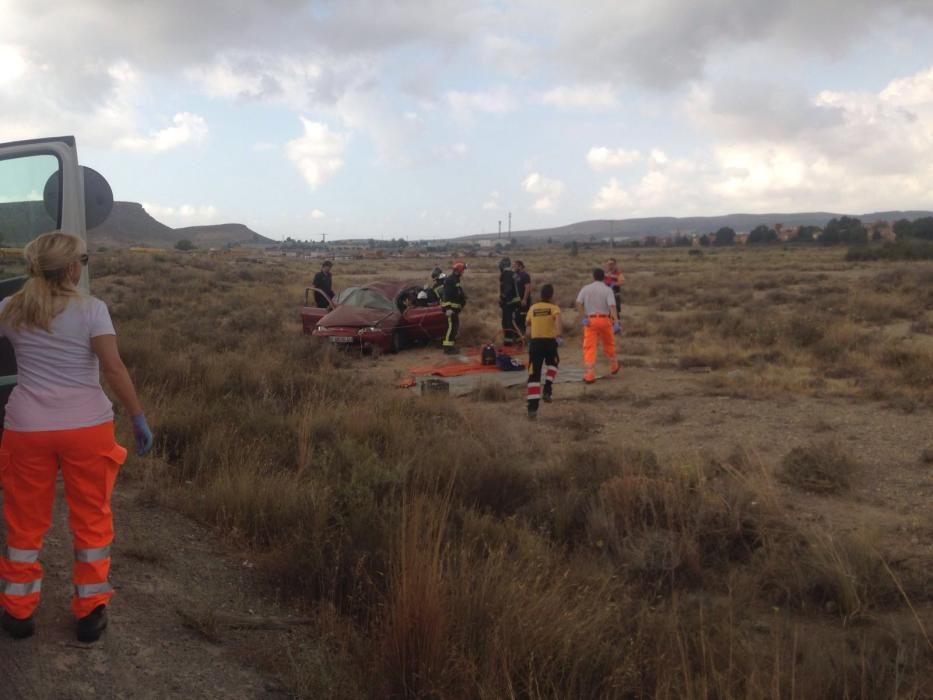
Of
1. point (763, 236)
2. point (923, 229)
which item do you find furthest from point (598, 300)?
point (763, 236)

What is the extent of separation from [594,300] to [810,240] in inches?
3799

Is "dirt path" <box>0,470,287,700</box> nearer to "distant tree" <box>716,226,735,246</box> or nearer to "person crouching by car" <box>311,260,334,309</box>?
"person crouching by car" <box>311,260,334,309</box>

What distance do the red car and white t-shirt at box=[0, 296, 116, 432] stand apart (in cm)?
1225

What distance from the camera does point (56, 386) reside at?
3348 mm

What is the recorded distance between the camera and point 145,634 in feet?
11.9

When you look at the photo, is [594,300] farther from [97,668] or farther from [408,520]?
[97,668]

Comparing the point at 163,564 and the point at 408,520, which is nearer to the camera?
the point at 163,564

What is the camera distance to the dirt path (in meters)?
3.21

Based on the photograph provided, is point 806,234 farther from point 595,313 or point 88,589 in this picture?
point 88,589

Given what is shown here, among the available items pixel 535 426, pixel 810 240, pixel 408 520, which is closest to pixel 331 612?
pixel 408 520

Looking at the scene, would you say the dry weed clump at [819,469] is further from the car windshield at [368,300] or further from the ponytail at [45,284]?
the car windshield at [368,300]

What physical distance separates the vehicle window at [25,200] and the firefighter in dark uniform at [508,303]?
12106mm

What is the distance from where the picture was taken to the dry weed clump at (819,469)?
7039mm

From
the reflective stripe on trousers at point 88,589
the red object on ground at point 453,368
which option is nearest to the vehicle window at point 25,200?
the reflective stripe on trousers at point 88,589
